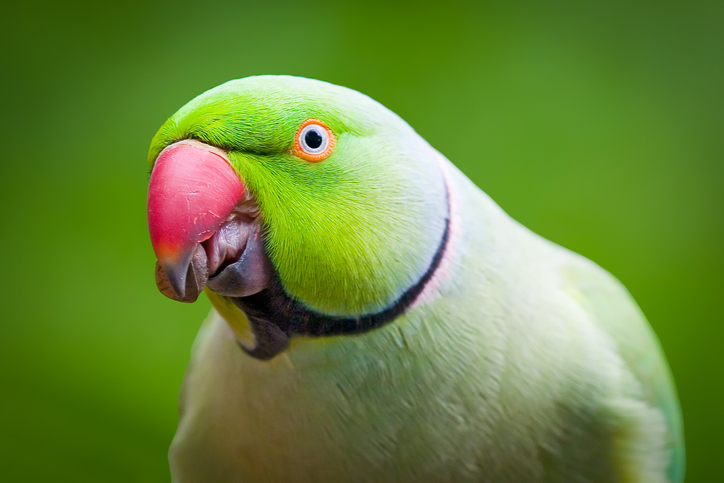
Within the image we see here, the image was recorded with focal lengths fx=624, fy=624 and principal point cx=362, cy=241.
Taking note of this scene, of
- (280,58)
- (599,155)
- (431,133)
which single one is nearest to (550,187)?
(599,155)

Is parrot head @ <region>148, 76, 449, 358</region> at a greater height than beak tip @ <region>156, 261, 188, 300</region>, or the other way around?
parrot head @ <region>148, 76, 449, 358</region>

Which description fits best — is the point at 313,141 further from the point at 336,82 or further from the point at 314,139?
the point at 336,82

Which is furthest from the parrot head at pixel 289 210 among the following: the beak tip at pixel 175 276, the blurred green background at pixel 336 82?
the blurred green background at pixel 336 82

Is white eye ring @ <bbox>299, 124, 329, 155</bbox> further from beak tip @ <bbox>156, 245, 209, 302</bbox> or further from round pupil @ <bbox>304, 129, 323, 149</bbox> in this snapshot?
beak tip @ <bbox>156, 245, 209, 302</bbox>

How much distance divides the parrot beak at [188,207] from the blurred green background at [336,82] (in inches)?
41.2

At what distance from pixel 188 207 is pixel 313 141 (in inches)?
6.7

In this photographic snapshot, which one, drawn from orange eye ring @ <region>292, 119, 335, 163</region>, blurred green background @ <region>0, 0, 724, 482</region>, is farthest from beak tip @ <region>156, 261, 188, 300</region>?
blurred green background @ <region>0, 0, 724, 482</region>

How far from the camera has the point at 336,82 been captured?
1.69 m

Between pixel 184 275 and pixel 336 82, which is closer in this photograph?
pixel 184 275

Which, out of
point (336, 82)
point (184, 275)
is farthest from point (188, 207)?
point (336, 82)

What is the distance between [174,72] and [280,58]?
0.28 meters

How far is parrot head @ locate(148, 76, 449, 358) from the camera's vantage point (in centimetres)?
68

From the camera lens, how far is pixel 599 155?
1721 mm

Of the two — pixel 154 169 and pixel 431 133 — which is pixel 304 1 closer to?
pixel 431 133
